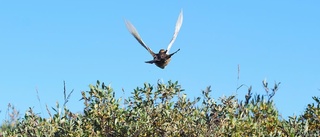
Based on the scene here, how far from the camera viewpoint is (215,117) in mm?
9062

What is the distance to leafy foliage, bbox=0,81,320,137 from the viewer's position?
8617mm

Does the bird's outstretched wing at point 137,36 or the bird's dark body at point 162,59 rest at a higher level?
the bird's outstretched wing at point 137,36

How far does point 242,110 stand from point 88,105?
2.09 meters

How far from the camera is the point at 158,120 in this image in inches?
348

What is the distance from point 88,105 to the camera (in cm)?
894

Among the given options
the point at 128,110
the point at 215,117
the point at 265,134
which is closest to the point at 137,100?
the point at 128,110

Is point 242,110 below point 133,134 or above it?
above

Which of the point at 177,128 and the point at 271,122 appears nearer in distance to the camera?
the point at 177,128

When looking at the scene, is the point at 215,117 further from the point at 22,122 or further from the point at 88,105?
the point at 22,122

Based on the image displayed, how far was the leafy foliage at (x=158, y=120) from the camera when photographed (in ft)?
28.3

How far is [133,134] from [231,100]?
1585mm

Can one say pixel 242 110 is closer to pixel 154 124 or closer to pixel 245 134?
pixel 245 134

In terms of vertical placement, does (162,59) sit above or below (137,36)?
below

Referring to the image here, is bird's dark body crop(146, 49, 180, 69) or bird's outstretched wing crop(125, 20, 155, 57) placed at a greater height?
bird's outstretched wing crop(125, 20, 155, 57)
